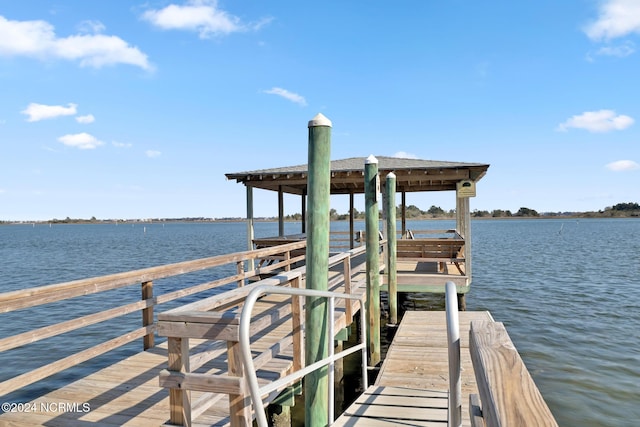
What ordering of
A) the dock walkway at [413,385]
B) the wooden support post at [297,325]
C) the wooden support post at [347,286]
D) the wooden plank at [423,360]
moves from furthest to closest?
the wooden support post at [347,286], the wooden plank at [423,360], the dock walkway at [413,385], the wooden support post at [297,325]

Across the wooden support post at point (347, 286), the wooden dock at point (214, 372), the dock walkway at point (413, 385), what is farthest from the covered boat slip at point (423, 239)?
the wooden dock at point (214, 372)

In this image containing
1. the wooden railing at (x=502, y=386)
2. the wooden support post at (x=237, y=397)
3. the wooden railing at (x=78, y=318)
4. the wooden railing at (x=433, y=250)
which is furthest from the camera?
the wooden railing at (x=433, y=250)

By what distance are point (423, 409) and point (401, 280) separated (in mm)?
6152

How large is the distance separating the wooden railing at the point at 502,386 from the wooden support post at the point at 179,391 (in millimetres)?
1627

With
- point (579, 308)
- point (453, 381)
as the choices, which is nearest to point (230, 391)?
point (453, 381)

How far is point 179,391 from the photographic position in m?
2.43

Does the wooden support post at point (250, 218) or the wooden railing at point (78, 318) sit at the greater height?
the wooden support post at point (250, 218)

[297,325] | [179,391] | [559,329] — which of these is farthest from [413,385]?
[559,329]

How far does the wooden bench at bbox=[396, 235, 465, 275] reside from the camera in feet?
34.2

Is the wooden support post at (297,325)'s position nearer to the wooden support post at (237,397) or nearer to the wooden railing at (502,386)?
the wooden support post at (237,397)

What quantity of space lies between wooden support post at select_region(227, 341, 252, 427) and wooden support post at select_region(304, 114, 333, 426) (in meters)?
1.06

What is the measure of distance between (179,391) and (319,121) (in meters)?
2.20

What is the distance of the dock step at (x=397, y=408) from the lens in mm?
3668

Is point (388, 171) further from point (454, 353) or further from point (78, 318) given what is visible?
point (454, 353)
